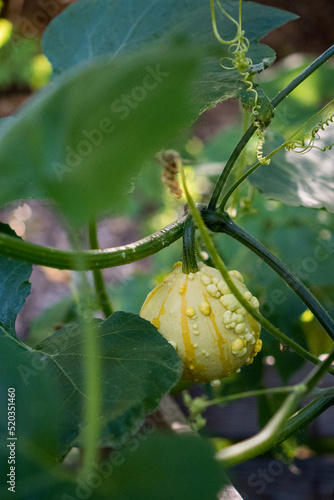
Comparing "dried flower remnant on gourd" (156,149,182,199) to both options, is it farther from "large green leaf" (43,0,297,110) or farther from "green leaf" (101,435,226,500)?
"green leaf" (101,435,226,500)

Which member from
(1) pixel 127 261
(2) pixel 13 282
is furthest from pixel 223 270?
(2) pixel 13 282

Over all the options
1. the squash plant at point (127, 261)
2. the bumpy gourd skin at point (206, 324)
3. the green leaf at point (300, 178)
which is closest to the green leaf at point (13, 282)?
the squash plant at point (127, 261)

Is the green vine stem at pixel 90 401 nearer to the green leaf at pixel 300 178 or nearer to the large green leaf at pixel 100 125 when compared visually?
the large green leaf at pixel 100 125

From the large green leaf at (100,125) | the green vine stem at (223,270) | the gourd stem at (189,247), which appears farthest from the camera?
the gourd stem at (189,247)

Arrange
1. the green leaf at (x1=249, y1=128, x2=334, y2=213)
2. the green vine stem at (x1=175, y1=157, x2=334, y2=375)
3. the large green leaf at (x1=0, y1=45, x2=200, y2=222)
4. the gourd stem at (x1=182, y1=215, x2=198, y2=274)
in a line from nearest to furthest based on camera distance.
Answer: the large green leaf at (x1=0, y1=45, x2=200, y2=222), the green vine stem at (x1=175, y1=157, x2=334, y2=375), the gourd stem at (x1=182, y1=215, x2=198, y2=274), the green leaf at (x1=249, y1=128, x2=334, y2=213)

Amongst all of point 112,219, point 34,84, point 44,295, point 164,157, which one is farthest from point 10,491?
point 34,84

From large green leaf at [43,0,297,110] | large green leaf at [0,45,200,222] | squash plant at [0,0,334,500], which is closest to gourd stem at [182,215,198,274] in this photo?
squash plant at [0,0,334,500]

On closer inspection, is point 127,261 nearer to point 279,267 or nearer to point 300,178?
point 279,267

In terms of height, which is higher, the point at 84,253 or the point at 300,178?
the point at 84,253
